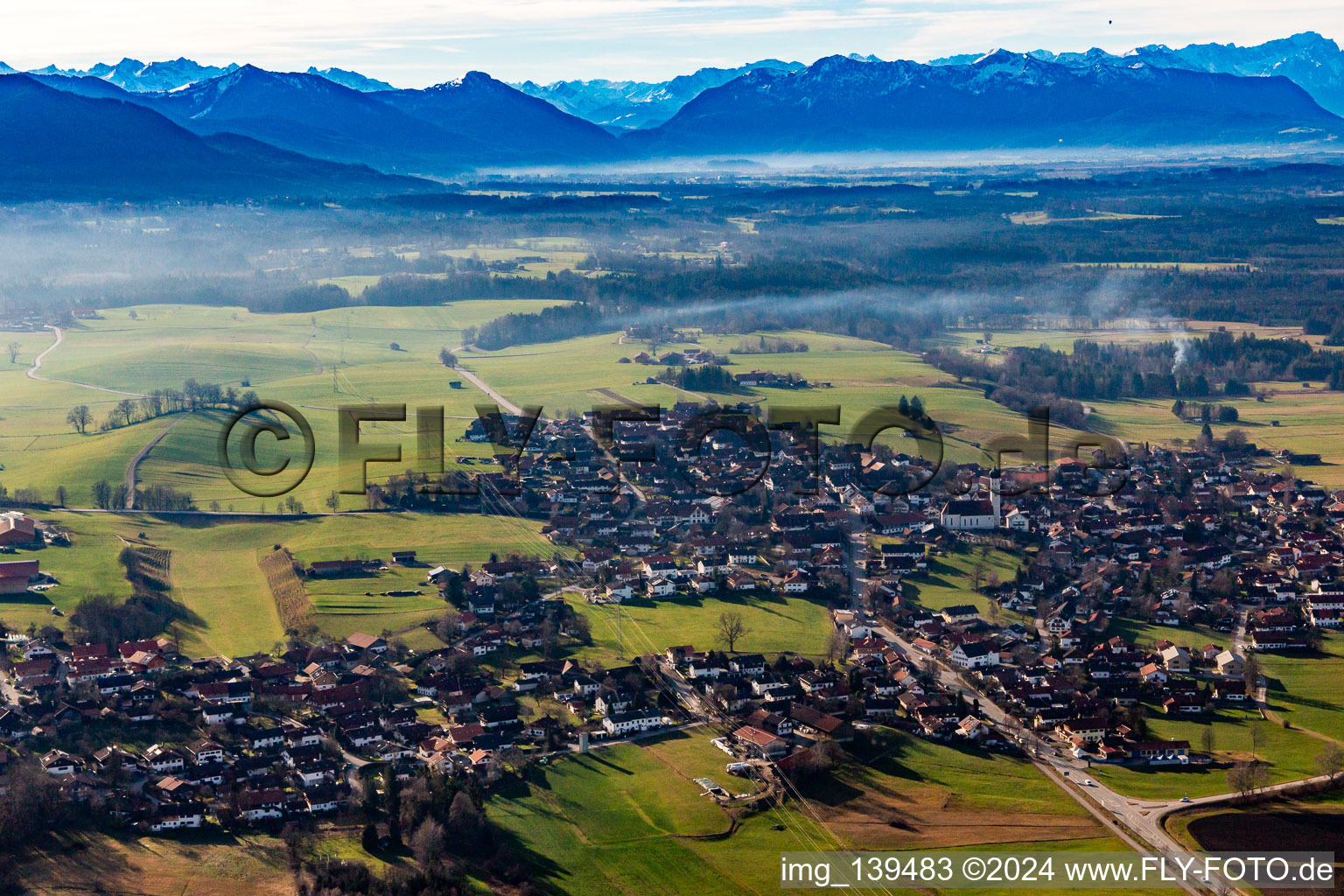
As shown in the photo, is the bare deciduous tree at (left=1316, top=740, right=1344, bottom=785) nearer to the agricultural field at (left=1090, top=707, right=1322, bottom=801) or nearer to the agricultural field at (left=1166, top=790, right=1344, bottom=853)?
the agricultural field at (left=1090, top=707, right=1322, bottom=801)

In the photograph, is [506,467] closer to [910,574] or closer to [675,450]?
[675,450]

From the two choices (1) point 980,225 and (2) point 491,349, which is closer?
(2) point 491,349

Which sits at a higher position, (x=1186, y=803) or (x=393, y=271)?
(x=393, y=271)

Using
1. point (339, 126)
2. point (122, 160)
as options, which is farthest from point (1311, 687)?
point (339, 126)

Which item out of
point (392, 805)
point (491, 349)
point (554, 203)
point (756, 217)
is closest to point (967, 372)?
point (491, 349)

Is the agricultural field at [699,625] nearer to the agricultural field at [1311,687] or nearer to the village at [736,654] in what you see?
the village at [736,654]

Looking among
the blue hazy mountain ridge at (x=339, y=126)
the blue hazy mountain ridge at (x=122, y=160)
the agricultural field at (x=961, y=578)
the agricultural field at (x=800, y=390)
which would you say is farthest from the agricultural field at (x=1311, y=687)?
the blue hazy mountain ridge at (x=339, y=126)

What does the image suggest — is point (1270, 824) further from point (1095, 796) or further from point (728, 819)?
point (728, 819)
